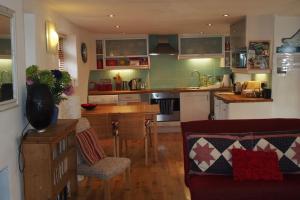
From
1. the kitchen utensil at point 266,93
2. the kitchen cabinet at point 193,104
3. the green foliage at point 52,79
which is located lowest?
the kitchen cabinet at point 193,104

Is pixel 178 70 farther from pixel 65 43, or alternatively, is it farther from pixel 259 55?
pixel 65 43

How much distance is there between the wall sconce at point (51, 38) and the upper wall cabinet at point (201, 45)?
427 cm

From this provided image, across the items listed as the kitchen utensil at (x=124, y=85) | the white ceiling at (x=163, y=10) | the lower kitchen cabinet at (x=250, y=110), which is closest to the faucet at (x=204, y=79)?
the kitchen utensil at (x=124, y=85)

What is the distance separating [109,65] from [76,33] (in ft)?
6.98

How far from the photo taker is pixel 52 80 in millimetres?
2906

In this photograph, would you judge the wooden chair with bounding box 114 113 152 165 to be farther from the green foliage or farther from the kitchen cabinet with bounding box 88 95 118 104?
the kitchen cabinet with bounding box 88 95 118 104

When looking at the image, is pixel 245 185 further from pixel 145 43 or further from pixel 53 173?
pixel 145 43

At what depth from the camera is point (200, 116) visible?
312 inches

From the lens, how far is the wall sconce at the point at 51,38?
13.7 ft

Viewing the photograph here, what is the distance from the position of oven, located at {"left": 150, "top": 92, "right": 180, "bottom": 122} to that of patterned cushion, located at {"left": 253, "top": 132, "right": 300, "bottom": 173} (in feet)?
15.2

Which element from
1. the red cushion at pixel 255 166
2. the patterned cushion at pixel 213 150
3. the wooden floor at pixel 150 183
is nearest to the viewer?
the red cushion at pixel 255 166

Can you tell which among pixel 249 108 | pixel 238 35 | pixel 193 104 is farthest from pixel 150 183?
pixel 193 104

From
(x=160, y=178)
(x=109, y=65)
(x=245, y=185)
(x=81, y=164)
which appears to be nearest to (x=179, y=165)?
(x=160, y=178)

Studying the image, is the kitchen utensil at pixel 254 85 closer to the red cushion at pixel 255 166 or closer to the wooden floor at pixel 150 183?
the wooden floor at pixel 150 183
